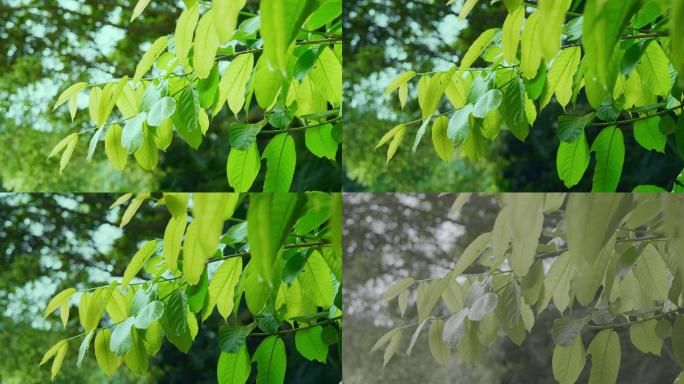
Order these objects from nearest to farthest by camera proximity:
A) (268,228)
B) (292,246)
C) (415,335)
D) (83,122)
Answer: (268,228), (292,246), (415,335), (83,122)

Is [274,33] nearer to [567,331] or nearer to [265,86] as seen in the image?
[265,86]

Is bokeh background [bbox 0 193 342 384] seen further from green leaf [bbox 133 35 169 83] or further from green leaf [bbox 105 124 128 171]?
green leaf [bbox 133 35 169 83]

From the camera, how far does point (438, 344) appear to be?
4.50 ft

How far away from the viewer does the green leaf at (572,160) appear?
1.30 metres

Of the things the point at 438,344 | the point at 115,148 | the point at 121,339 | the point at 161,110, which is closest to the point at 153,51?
the point at 161,110

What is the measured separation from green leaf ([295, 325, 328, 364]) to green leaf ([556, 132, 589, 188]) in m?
0.47

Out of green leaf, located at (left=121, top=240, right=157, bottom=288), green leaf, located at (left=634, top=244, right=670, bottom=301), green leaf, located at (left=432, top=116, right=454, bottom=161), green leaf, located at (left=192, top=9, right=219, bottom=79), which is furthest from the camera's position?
green leaf, located at (left=432, top=116, right=454, bottom=161)

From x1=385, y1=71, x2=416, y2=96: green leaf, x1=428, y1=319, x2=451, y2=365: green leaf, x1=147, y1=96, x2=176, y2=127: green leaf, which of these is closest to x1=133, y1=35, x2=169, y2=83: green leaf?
x1=147, y1=96, x2=176, y2=127: green leaf

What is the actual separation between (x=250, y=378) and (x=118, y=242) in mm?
330

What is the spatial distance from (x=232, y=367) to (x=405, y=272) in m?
0.33

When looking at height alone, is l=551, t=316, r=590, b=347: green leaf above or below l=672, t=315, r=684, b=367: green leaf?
above

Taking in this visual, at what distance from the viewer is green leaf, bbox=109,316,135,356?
1.24m

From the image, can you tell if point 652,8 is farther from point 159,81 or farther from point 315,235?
point 159,81

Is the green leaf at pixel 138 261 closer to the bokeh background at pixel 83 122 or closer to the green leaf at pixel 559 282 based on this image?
the bokeh background at pixel 83 122
